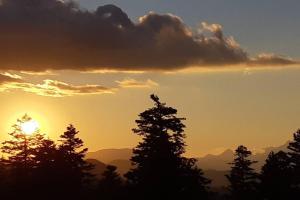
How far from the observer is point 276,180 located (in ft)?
181

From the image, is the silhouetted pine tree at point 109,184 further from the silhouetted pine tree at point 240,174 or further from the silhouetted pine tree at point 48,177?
the silhouetted pine tree at point 48,177

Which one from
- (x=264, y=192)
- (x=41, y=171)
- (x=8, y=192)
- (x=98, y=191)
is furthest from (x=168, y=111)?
(x=98, y=191)

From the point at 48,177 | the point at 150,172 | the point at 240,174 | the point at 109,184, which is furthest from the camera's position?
the point at 109,184

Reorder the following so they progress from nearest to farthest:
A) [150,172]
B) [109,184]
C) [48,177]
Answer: [150,172]
[48,177]
[109,184]

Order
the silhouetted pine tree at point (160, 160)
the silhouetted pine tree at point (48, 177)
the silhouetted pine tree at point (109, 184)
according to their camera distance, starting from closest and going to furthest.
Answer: the silhouetted pine tree at point (160, 160) → the silhouetted pine tree at point (48, 177) → the silhouetted pine tree at point (109, 184)

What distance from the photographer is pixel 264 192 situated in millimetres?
55656

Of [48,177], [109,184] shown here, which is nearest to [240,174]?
[109,184]

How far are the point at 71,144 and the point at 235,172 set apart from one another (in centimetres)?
2269

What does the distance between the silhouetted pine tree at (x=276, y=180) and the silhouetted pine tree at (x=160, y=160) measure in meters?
8.57

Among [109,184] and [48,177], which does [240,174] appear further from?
[48,177]

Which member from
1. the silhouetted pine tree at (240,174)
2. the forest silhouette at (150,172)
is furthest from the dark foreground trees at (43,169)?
the silhouetted pine tree at (240,174)

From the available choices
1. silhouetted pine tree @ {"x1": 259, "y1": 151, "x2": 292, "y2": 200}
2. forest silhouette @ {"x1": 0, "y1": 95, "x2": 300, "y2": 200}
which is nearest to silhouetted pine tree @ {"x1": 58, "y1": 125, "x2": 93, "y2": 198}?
forest silhouette @ {"x1": 0, "y1": 95, "x2": 300, "y2": 200}

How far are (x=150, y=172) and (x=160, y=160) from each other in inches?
50.1

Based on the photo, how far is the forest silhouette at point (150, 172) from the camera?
47.8m
